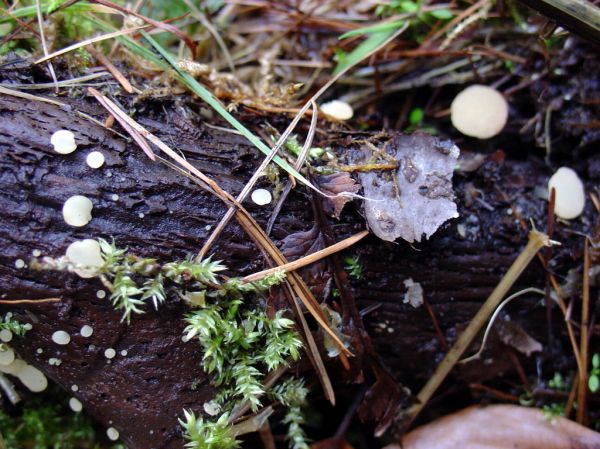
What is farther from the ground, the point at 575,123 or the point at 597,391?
the point at 575,123

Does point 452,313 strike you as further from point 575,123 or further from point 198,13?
point 198,13

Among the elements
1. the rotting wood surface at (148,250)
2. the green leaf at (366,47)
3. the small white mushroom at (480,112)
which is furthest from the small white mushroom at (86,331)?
the small white mushroom at (480,112)

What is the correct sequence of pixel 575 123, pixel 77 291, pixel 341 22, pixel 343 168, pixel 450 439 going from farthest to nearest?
pixel 341 22, pixel 575 123, pixel 450 439, pixel 343 168, pixel 77 291

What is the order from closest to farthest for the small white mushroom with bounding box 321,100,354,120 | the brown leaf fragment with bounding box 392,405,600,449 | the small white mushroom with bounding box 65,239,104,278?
the small white mushroom with bounding box 65,239,104,278
the brown leaf fragment with bounding box 392,405,600,449
the small white mushroom with bounding box 321,100,354,120

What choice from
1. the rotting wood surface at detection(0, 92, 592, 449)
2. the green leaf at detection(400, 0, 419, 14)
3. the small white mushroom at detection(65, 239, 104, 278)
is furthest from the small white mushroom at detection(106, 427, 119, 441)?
the green leaf at detection(400, 0, 419, 14)

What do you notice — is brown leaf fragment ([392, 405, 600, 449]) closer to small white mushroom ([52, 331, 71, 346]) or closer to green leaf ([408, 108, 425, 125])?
small white mushroom ([52, 331, 71, 346])

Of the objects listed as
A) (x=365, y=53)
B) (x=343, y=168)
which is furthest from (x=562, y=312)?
(x=365, y=53)

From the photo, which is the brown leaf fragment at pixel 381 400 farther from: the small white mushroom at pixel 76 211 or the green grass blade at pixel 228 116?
the small white mushroom at pixel 76 211
